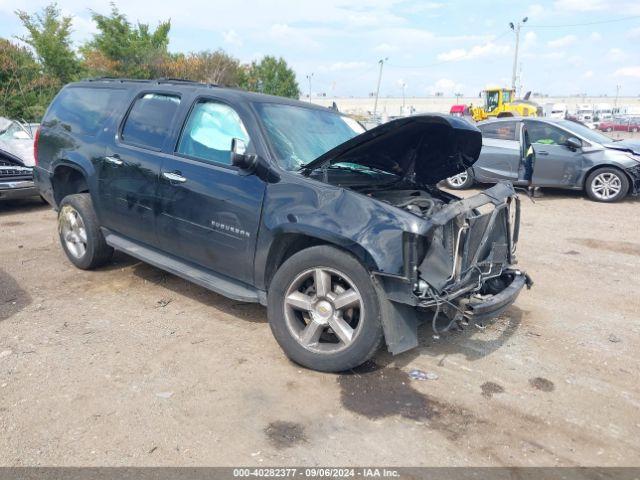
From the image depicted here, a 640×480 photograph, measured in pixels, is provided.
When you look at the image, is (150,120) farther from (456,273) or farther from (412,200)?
(456,273)

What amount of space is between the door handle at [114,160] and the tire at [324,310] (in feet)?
6.88

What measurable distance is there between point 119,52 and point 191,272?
3089 centimetres

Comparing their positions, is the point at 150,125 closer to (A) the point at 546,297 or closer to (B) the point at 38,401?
(B) the point at 38,401

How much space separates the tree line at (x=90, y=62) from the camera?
69.3 feet

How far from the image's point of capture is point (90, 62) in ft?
98.1

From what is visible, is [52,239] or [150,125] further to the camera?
[52,239]

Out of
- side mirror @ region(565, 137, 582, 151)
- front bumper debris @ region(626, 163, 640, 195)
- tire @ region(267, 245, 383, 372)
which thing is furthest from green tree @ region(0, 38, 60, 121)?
tire @ region(267, 245, 383, 372)

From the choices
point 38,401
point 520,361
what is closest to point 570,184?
point 520,361

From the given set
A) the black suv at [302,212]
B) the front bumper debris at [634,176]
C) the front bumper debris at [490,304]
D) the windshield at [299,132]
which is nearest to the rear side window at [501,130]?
the front bumper debris at [634,176]

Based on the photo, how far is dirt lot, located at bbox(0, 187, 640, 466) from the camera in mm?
2863

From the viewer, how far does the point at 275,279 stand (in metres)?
3.69

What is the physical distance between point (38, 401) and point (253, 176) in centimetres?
201

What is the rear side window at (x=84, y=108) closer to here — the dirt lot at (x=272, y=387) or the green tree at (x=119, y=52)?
the dirt lot at (x=272, y=387)

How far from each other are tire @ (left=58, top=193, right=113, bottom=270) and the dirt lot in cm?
24
